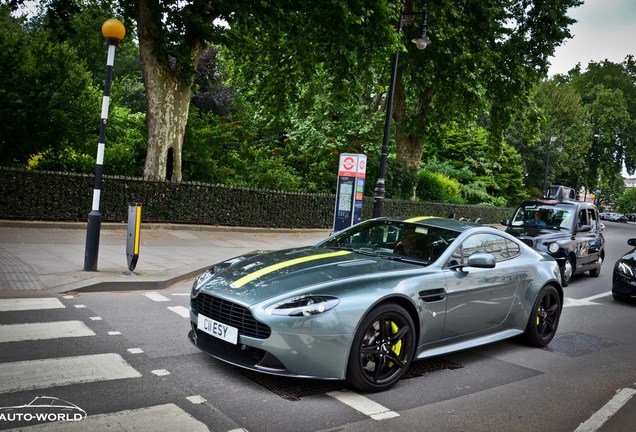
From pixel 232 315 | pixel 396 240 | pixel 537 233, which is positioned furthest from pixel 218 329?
pixel 537 233

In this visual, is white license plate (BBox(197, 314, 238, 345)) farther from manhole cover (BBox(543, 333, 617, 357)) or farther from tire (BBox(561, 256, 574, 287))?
tire (BBox(561, 256, 574, 287))

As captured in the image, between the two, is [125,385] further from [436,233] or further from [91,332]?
[436,233]

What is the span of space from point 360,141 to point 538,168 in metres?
25.6

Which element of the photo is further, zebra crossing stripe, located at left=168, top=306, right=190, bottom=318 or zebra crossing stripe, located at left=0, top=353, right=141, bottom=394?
zebra crossing stripe, located at left=168, top=306, right=190, bottom=318

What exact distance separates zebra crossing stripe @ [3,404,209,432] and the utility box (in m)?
10.5

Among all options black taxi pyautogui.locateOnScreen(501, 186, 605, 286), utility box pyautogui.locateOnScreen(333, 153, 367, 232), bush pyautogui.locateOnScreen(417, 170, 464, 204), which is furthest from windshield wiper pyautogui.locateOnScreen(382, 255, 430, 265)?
bush pyautogui.locateOnScreen(417, 170, 464, 204)

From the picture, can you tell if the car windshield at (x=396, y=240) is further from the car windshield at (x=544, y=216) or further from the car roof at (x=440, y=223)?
the car windshield at (x=544, y=216)

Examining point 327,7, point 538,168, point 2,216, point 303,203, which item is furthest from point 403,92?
point 538,168

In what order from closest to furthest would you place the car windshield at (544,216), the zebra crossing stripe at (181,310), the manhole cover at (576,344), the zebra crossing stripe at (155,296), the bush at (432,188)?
the manhole cover at (576,344)
the zebra crossing stripe at (181,310)
the zebra crossing stripe at (155,296)
the car windshield at (544,216)
the bush at (432,188)

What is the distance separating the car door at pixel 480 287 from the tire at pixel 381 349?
0.61 metres

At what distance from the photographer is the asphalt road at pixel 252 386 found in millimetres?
3859

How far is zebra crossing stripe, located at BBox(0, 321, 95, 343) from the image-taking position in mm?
5273

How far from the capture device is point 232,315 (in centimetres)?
443

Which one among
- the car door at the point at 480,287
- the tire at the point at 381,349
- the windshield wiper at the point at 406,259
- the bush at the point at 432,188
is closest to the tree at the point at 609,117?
the bush at the point at 432,188
